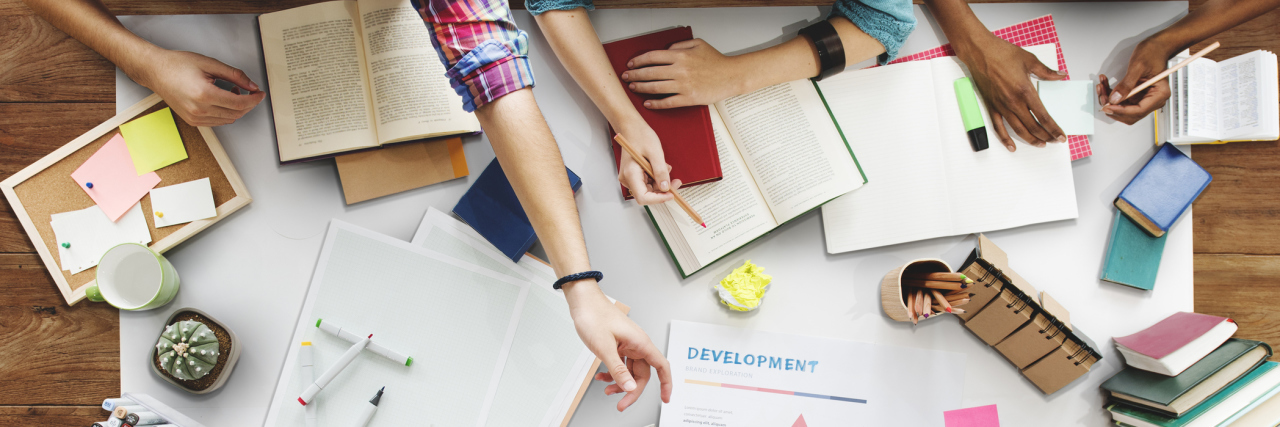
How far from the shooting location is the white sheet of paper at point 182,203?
1.06 m

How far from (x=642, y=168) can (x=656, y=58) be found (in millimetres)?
214

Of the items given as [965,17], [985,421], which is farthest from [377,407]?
[965,17]

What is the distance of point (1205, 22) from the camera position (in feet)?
3.69

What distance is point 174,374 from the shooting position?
1016 mm

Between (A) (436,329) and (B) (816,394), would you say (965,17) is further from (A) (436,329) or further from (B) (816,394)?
(A) (436,329)

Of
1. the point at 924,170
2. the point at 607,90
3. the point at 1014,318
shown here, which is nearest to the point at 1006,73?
the point at 924,170

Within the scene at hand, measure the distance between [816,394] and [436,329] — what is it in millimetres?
757

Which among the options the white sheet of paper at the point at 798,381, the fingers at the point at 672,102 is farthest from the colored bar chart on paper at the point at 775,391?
the fingers at the point at 672,102

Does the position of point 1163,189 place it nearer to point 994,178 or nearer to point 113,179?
point 994,178

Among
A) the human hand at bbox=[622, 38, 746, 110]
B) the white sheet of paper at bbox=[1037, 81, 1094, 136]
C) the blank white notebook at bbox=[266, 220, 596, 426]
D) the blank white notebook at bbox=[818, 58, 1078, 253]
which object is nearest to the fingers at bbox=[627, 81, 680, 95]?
the human hand at bbox=[622, 38, 746, 110]

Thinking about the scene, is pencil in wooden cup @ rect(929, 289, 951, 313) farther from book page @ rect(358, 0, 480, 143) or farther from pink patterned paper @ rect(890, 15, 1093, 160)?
book page @ rect(358, 0, 480, 143)

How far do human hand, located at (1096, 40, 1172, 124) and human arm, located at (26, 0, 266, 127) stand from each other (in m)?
1.68

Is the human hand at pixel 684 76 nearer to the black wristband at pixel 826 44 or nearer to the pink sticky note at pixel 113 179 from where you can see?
the black wristband at pixel 826 44

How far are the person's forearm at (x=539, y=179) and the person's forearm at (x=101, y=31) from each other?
66cm
